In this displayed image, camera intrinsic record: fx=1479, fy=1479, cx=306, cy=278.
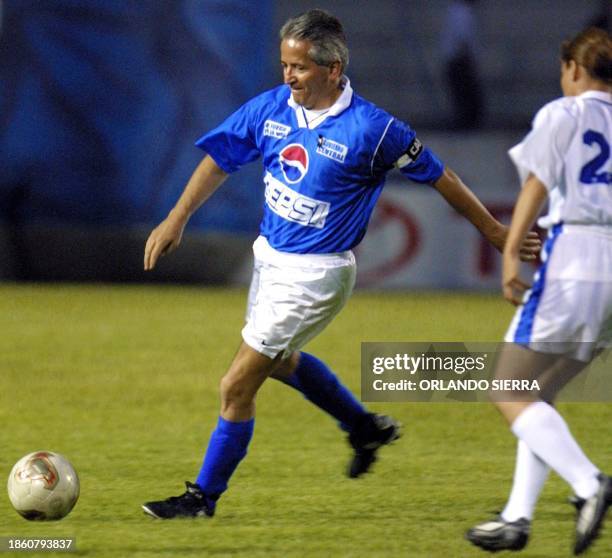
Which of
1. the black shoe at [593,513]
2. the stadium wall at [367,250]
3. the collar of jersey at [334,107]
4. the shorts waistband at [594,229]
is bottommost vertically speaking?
the stadium wall at [367,250]

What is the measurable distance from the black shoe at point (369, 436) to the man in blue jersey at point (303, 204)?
0.77 metres

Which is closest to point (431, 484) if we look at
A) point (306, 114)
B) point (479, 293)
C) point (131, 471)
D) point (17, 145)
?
point (131, 471)

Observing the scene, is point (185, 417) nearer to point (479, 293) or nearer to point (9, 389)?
point (9, 389)

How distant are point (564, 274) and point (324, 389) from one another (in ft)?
5.59

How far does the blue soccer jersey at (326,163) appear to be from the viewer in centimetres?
535

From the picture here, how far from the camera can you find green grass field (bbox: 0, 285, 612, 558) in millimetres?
5125

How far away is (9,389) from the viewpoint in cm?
895

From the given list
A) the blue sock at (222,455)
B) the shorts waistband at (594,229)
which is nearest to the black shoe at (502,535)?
the shorts waistband at (594,229)

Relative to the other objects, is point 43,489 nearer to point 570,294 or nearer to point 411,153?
point 411,153

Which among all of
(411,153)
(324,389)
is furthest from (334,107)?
(324,389)

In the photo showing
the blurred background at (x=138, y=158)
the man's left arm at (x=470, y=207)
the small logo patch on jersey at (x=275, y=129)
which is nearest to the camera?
the man's left arm at (x=470, y=207)

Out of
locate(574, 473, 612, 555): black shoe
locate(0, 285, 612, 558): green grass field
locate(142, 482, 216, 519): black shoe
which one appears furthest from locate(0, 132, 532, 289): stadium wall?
locate(574, 473, 612, 555): black shoe

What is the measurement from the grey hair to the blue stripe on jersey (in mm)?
1174

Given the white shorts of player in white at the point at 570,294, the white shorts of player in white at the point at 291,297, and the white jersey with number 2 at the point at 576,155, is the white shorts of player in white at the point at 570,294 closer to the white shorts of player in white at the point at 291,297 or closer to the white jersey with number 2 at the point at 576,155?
the white jersey with number 2 at the point at 576,155
